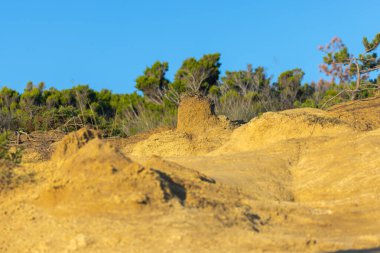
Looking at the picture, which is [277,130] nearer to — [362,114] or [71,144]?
[362,114]

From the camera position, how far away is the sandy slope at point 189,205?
24.4 feet

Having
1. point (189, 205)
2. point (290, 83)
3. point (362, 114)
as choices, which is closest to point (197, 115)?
point (362, 114)

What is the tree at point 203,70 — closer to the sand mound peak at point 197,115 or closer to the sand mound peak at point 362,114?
the sand mound peak at point 362,114

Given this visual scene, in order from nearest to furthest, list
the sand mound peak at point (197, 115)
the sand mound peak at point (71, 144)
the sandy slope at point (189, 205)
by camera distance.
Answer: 1. the sandy slope at point (189, 205)
2. the sand mound peak at point (71, 144)
3. the sand mound peak at point (197, 115)

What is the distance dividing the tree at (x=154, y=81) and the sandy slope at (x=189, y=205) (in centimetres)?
2889

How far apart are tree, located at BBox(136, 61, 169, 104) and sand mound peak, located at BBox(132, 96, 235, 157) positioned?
21.8 meters

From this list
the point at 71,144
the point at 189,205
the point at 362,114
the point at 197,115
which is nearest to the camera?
the point at 189,205

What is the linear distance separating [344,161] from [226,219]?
13.8 ft

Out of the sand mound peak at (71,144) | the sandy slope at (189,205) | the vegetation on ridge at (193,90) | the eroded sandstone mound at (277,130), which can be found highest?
the vegetation on ridge at (193,90)

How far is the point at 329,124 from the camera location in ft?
50.4

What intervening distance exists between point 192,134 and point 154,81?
23557 millimetres

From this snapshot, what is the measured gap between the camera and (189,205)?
26.7ft

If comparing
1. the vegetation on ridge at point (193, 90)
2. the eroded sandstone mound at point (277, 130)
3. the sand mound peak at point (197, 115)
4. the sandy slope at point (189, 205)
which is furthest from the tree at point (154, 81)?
the sandy slope at point (189, 205)

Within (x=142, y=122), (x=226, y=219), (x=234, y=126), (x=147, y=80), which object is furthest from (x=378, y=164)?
(x=147, y=80)
